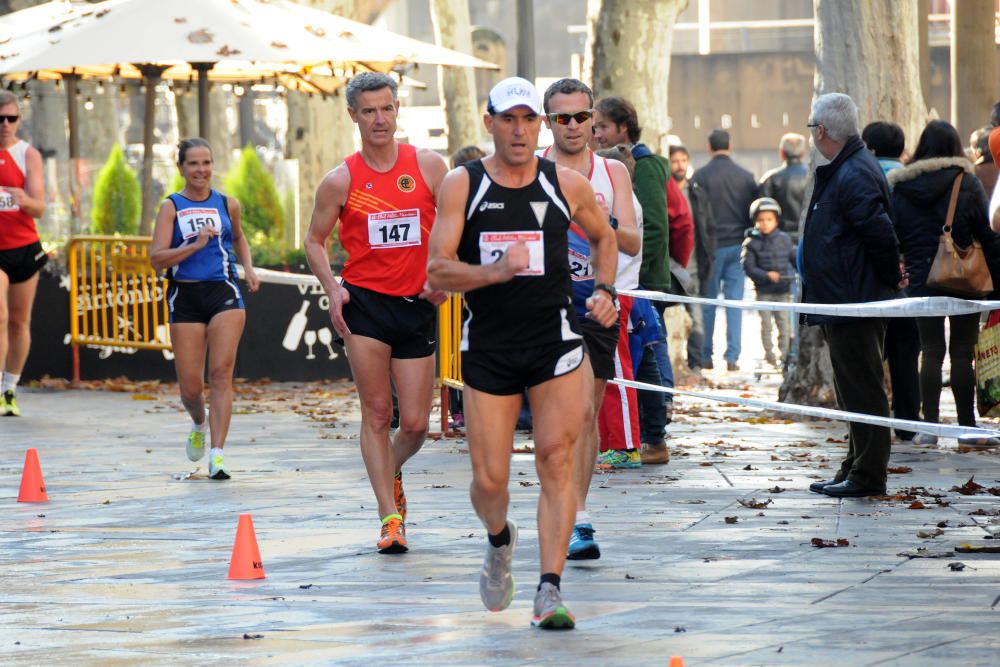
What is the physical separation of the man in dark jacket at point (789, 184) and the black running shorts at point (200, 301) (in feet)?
27.7

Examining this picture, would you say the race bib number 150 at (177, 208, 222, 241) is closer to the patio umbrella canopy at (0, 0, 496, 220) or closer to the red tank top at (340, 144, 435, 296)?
the red tank top at (340, 144, 435, 296)

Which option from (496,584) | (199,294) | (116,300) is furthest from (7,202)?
(496,584)

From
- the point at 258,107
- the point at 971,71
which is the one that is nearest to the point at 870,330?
the point at 971,71

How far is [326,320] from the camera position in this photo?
699 inches

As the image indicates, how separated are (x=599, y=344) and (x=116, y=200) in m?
13.6

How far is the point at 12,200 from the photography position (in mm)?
14234

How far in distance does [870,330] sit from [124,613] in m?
4.21

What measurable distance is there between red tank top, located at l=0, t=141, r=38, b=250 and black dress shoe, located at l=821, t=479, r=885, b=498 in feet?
23.4

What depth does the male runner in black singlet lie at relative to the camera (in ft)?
21.5

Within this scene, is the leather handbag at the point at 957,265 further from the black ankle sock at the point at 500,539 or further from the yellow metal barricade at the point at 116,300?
the yellow metal barricade at the point at 116,300

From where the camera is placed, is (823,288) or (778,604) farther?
(823,288)

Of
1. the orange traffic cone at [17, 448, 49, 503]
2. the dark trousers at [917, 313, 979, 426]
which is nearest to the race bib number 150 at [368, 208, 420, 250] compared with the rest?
the orange traffic cone at [17, 448, 49, 503]

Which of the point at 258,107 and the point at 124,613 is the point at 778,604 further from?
the point at 258,107

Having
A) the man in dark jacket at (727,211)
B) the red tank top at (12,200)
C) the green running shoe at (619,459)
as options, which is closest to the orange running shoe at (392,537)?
the green running shoe at (619,459)
